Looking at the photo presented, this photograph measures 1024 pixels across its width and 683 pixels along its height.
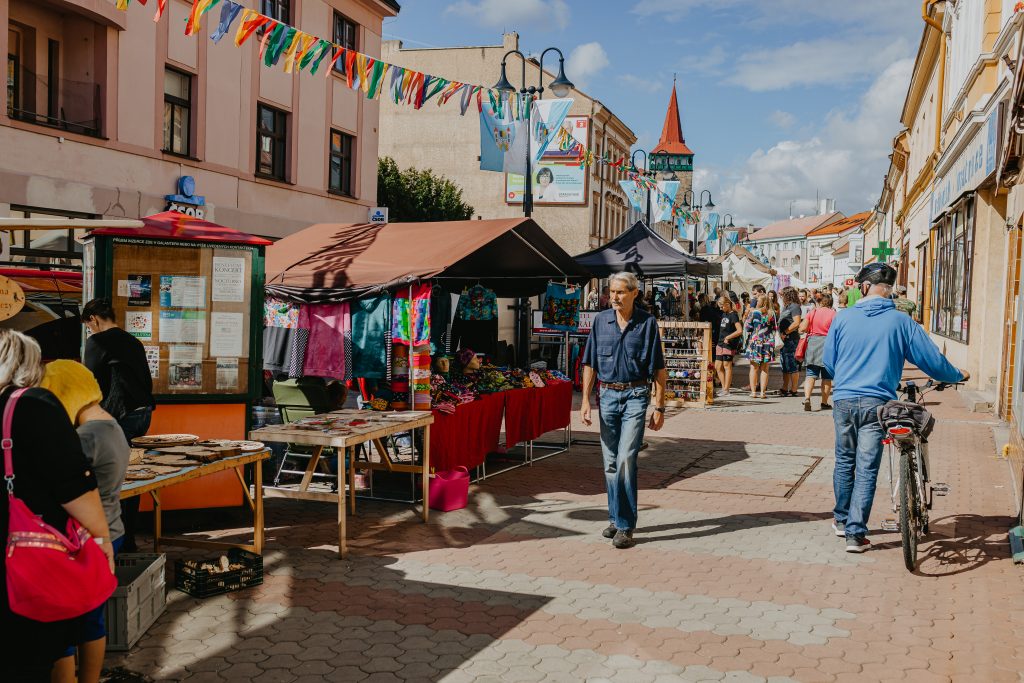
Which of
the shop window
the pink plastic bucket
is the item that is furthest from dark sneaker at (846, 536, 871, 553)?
the shop window

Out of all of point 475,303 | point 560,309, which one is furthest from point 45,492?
point 560,309

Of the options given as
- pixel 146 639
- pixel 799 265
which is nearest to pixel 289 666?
pixel 146 639

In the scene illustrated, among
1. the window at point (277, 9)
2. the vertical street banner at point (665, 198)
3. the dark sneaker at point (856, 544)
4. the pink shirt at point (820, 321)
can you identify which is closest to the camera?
the dark sneaker at point (856, 544)

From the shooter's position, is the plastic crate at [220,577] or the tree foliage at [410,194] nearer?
the plastic crate at [220,577]

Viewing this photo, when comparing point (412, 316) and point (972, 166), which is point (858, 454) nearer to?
point (412, 316)

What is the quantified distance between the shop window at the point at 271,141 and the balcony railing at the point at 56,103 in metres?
4.82

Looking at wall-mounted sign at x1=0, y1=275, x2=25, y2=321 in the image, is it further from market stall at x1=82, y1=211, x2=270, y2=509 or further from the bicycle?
the bicycle

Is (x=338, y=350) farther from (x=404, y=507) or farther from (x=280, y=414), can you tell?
(x=404, y=507)

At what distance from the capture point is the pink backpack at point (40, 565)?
10.6 ft

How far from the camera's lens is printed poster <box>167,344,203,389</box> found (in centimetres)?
738

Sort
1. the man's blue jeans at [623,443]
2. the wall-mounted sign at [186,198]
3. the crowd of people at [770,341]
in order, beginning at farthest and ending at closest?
1. the wall-mounted sign at [186,198]
2. the crowd of people at [770,341]
3. the man's blue jeans at [623,443]

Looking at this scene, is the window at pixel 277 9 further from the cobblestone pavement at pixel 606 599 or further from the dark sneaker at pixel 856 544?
the dark sneaker at pixel 856 544

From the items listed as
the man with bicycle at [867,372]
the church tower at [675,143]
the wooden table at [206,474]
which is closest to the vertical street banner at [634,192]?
the man with bicycle at [867,372]

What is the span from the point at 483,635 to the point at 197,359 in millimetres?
3758
